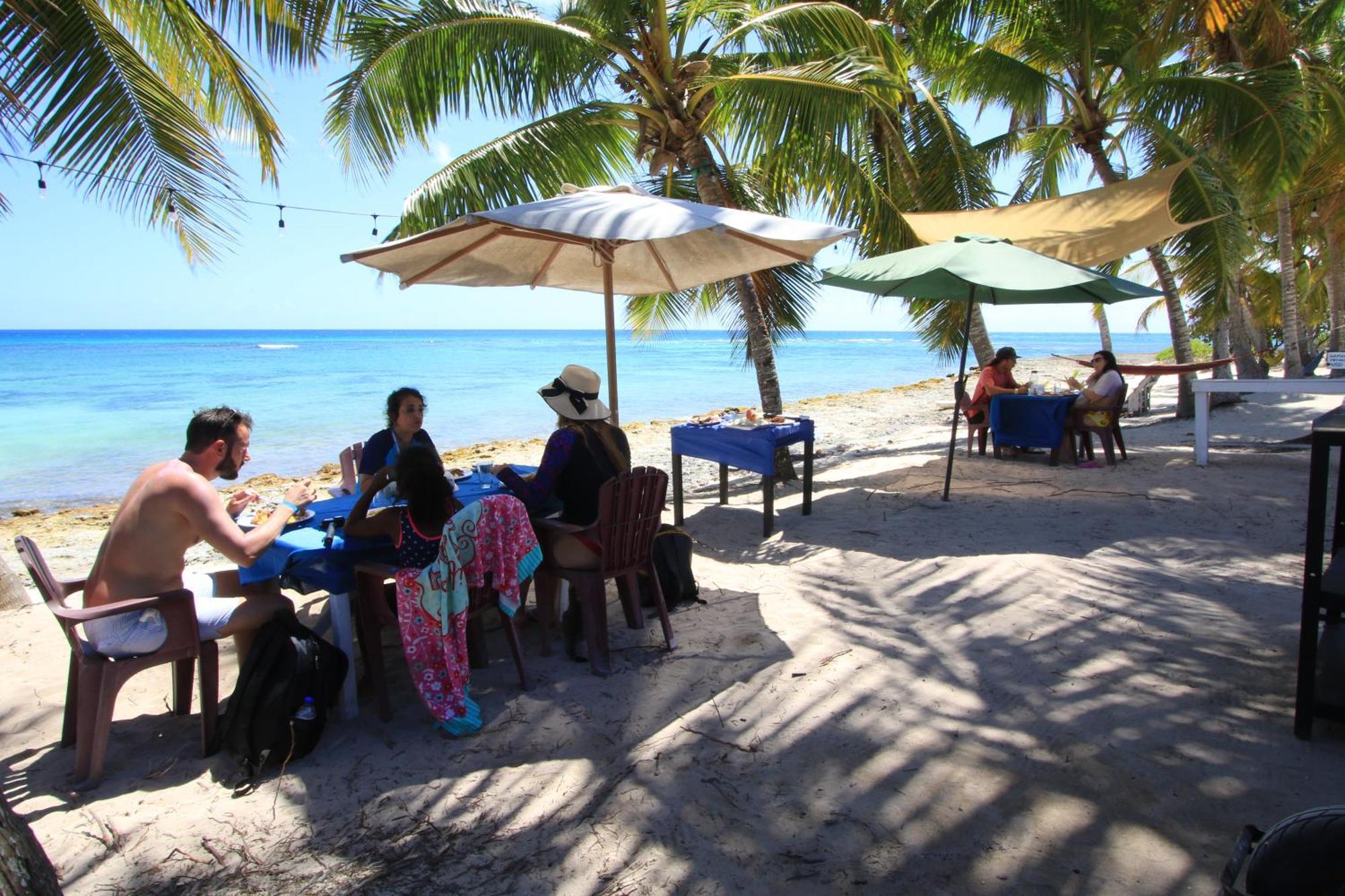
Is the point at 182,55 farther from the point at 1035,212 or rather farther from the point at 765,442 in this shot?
the point at 1035,212

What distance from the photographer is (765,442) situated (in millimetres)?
5391

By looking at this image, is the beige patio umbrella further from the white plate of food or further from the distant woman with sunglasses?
the distant woman with sunglasses

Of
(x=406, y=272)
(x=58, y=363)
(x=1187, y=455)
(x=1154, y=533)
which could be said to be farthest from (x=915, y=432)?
(x=58, y=363)

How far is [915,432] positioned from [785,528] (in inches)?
273

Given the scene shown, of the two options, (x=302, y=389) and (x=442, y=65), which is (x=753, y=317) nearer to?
(x=442, y=65)

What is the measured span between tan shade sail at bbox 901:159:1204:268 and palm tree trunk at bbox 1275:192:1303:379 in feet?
12.8

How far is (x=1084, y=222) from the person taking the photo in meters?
7.77

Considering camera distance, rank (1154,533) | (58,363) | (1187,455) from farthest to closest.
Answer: (58,363), (1187,455), (1154,533)

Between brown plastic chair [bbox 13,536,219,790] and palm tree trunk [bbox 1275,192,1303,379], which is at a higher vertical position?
palm tree trunk [bbox 1275,192,1303,379]

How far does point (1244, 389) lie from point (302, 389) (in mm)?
25487

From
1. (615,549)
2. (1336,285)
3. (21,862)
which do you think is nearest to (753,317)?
(615,549)

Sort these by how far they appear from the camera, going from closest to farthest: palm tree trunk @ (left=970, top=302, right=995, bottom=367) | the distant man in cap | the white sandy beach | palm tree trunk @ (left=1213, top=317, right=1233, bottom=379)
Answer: the white sandy beach, the distant man in cap, palm tree trunk @ (left=970, top=302, right=995, bottom=367), palm tree trunk @ (left=1213, top=317, right=1233, bottom=379)

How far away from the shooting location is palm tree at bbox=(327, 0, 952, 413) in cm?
635

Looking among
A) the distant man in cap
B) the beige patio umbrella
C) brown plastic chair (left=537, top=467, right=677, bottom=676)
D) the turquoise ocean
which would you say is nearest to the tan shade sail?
Answer: the distant man in cap
